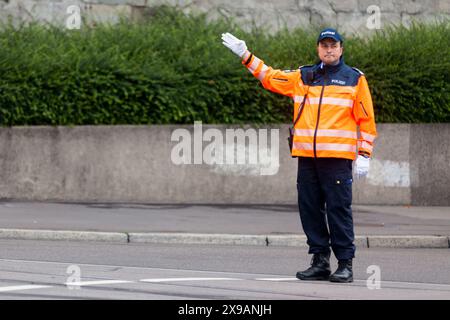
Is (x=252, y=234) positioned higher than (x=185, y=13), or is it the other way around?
(x=185, y=13)

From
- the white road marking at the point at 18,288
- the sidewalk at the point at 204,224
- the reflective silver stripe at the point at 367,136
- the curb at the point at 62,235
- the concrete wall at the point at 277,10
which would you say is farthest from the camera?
the concrete wall at the point at 277,10

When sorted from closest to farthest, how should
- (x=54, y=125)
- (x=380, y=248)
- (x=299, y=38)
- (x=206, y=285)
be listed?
(x=206, y=285)
(x=380, y=248)
(x=54, y=125)
(x=299, y=38)

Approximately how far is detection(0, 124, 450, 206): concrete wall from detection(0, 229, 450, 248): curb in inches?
142

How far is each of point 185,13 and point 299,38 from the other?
79.8 inches

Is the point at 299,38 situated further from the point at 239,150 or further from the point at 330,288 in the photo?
the point at 330,288

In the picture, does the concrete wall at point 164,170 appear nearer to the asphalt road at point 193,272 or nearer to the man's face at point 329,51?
the asphalt road at point 193,272

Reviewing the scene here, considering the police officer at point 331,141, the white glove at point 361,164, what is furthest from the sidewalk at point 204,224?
the white glove at point 361,164

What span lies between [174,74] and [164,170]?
4.48 ft

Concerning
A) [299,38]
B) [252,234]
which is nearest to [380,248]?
[252,234]

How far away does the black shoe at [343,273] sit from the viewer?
10300 millimetres

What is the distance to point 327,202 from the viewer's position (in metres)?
10.4

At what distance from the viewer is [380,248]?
14.3 meters

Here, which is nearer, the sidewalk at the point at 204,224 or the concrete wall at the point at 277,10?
the sidewalk at the point at 204,224
